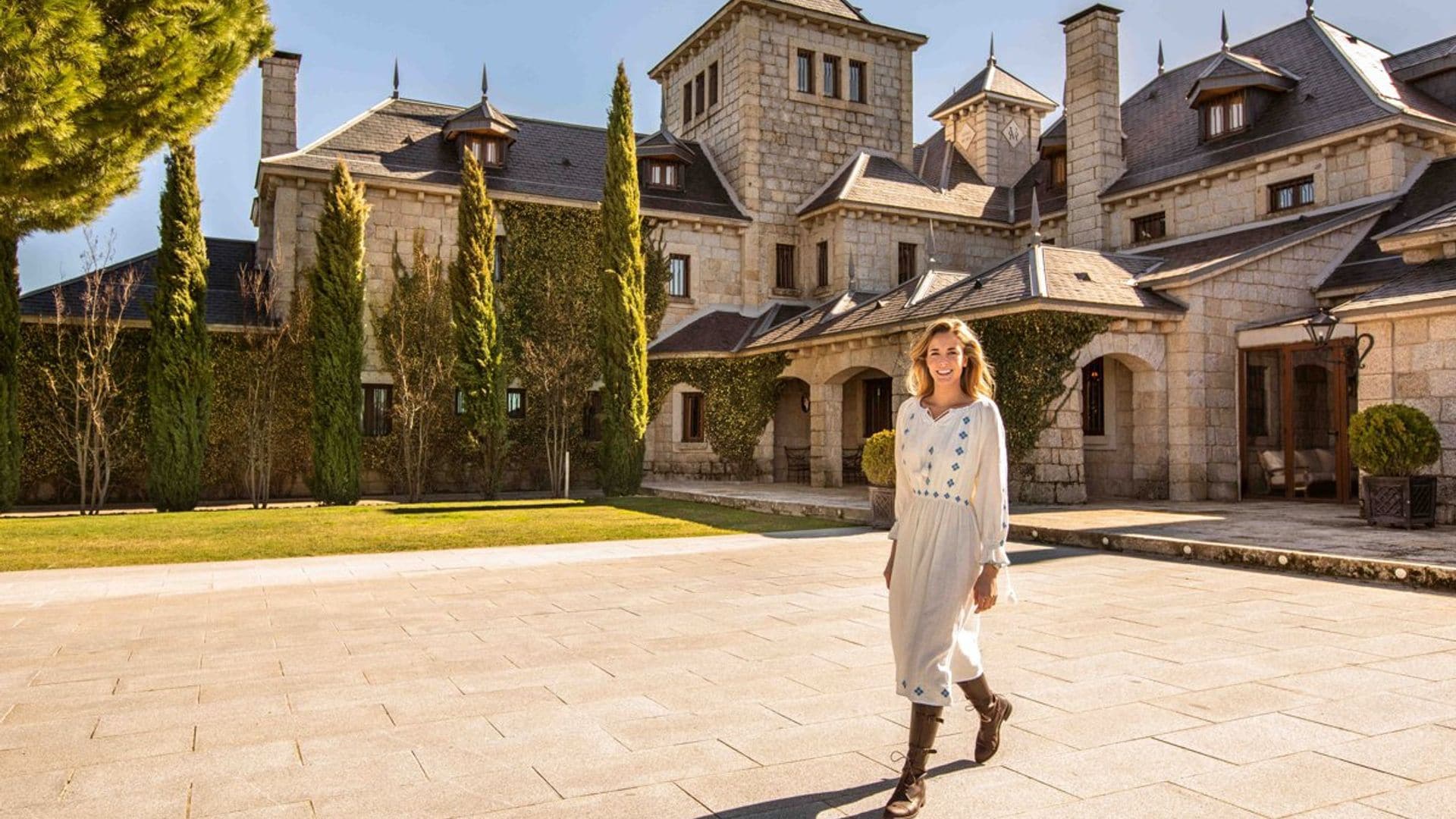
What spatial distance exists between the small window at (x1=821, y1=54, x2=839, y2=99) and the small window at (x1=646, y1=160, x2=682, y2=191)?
522cm

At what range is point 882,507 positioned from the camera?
14.5 m

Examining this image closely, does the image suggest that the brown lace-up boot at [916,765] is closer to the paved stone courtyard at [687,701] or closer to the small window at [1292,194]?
the paved stone courtyard at [687,701]

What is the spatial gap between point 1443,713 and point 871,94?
26856 millimetres

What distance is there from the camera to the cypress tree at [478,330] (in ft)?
72.8

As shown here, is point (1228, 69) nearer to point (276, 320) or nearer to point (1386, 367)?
point (1386, 367)

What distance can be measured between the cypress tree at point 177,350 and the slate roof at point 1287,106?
20.3m

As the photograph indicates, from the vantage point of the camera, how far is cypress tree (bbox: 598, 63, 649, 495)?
74.7 ft

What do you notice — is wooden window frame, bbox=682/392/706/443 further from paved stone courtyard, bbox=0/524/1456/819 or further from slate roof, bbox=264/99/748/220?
paved stone courtyard, bbox=0/524/1456/819

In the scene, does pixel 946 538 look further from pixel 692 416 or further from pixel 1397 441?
pixel 692 416

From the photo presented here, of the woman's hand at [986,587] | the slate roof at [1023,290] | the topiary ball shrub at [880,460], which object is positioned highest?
the slate roof at [1023,290]

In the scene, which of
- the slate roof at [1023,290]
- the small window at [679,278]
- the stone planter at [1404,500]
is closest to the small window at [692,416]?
the small window at [679,278]

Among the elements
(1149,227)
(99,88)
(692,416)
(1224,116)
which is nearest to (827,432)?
(692,416)

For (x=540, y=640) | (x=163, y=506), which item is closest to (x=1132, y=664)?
(x=540, y=640)

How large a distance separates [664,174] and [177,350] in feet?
43.0
